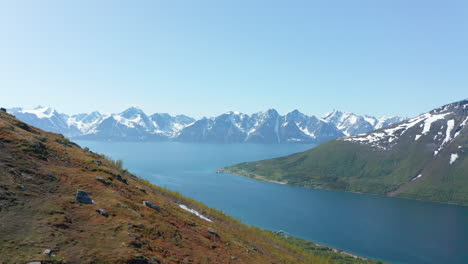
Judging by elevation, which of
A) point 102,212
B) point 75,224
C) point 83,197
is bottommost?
point 75,224

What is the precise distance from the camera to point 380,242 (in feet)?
543

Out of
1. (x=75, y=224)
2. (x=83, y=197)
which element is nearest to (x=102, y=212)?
(x=75, y=224)

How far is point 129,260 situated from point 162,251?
218 inches

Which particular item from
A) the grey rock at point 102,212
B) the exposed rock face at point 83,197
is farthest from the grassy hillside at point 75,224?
the exposed rock face at point 83,197

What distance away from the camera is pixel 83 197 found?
3297 cm

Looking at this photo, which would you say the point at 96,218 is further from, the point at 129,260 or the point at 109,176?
the point at 109,176

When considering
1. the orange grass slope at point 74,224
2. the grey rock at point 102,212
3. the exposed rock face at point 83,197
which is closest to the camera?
the orange grass slope at point 74,224

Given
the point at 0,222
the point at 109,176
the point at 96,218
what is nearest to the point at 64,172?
the point at 109,176

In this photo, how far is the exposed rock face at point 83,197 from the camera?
3253cm

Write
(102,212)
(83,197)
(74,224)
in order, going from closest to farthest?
(74,224) < (102,212) < (83,197)

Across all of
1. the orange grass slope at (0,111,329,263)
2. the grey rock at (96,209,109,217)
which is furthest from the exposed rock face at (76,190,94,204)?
the grey rock at (96,209,109,217)

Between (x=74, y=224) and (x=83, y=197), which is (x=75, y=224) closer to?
(x=74, y=224)

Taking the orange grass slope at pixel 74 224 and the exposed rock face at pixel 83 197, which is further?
the exposed rock face at pixel 83 197

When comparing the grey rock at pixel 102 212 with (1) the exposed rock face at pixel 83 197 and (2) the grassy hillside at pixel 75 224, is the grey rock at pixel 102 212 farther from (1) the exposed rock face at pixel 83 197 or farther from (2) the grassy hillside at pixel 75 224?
(1) the exposed rock face at pixel 83 197
